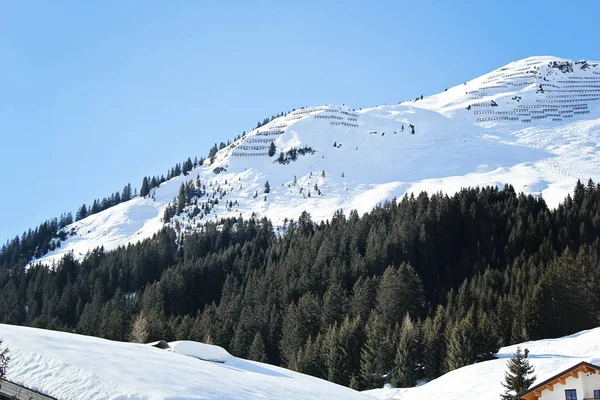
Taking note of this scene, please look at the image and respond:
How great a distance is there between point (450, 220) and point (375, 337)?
156 feet

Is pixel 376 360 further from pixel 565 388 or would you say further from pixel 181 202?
pixel 181 202

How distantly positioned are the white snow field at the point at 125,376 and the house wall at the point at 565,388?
11192mm

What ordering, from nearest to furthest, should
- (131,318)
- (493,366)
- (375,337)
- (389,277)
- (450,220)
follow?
(493,366) → (375,337) → (389,277) → (131,318) → (450,220)

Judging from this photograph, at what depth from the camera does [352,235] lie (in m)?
102

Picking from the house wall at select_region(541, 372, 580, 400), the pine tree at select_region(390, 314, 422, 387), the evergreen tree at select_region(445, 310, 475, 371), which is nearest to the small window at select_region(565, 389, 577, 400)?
the house wall at select_region(541, 372, 580, 400)

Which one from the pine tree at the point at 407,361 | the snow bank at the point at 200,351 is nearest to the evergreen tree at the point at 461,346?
the pine tree at the point at 407,361

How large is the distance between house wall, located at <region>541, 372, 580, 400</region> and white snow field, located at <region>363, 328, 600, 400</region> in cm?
735

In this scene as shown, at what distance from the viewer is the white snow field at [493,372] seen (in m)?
44.4

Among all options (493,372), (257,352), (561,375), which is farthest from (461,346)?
(257,352)

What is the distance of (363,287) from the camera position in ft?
268

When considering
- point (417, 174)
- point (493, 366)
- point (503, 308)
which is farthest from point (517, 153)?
point (493, 366)

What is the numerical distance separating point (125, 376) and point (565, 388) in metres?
24.7

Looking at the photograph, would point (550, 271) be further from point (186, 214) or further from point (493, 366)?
point (186, 214)

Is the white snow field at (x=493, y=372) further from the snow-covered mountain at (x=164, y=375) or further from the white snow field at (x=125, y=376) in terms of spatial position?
the white snow field at (x=125, y=376)
